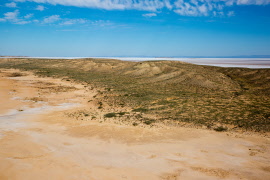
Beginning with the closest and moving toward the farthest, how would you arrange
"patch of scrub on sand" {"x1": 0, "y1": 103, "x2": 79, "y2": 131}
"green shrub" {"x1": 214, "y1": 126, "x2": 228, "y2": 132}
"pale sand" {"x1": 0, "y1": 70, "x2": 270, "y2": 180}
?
"pale sand" {"x1": 0, "y1": 70, "x2": 270, "y2": 180}
"green shrub" {"x1": 214, "y1": 126, "x2": 228, "y2": 132}
"patch of scrub on sand" {"x1": 0, "y1": 103, "x2": 79, "y2": 131}

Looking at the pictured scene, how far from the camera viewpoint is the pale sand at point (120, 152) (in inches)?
242

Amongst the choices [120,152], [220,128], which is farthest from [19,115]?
[220,128]

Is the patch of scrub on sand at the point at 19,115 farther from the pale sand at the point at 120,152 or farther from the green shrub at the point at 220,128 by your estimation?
the green shrub at the point at 220,128

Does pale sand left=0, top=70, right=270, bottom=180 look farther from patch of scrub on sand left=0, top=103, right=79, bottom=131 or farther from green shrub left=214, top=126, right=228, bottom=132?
green shrub left=214, top=126, right=228, bottom=132

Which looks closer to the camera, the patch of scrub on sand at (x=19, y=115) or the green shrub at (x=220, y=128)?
the green shrub at (x=220, y=128)

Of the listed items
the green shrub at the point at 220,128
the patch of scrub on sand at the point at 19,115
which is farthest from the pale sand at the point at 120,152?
the green shrub at the point at 220,128

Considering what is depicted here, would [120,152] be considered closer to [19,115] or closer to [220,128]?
[220,128]

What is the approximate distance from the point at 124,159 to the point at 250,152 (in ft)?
15.9

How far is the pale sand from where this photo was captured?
6.14 metres

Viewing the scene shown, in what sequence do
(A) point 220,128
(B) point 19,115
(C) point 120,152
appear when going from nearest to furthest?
(C) point 120,152
(A) point 220,128
(B) point 19,115

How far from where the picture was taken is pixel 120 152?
7762 millimetres

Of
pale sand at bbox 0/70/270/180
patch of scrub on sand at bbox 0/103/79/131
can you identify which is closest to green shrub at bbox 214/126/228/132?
pale sand at bbox 0/70/270/180

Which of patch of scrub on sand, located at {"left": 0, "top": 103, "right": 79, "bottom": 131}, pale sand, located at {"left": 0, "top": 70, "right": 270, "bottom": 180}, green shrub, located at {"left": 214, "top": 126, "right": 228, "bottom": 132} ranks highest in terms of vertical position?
green shrub, located at {"left": 214, "top": 126, "right": 228, "bottom": 132}

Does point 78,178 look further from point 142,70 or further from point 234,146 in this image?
point 142,70
